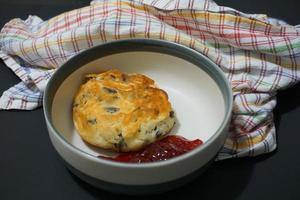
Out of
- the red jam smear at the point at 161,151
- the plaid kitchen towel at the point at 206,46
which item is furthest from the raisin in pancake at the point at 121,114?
the plaid kitchen towel at the point at 206,46

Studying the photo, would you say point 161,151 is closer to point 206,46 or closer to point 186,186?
point 186,186

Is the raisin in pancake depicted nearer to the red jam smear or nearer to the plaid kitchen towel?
the red jam smear

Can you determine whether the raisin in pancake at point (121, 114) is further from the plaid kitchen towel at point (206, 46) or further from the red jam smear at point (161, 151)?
the plaid kitchen towel at point (206, 46)

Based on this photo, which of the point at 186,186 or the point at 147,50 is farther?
the point at 147,50

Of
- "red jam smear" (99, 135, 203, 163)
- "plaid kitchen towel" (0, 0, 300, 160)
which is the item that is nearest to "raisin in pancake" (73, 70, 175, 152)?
"red jam smear" (99, 135, 203, 163)

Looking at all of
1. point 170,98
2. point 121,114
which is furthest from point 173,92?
point 121,114
